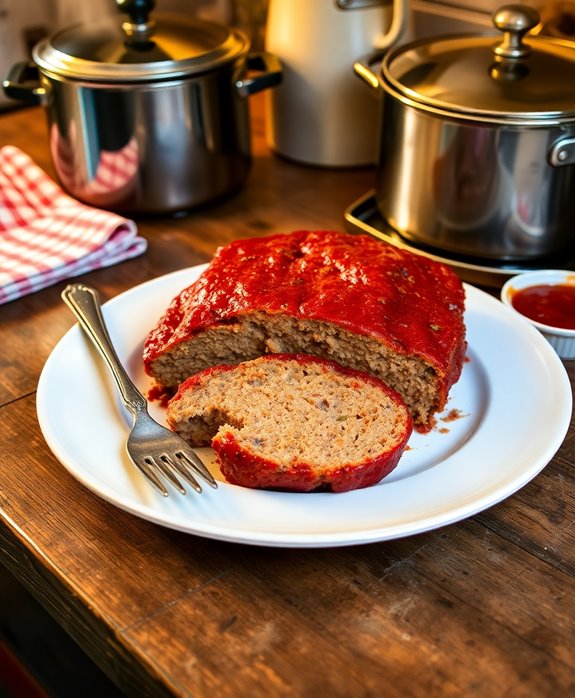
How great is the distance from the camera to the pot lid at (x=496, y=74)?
1.45 meters

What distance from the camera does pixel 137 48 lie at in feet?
5.80

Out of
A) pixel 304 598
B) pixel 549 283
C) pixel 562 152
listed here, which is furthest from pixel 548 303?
pixel 304 598

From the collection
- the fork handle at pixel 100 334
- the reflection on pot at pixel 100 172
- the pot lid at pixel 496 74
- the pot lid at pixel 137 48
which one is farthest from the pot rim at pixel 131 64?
the fork handle at pixel 100 334

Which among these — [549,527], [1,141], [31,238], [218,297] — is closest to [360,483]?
[549,527]

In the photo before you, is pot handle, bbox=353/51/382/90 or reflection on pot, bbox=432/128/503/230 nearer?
reflection on pot, bbox=432/128/503/230

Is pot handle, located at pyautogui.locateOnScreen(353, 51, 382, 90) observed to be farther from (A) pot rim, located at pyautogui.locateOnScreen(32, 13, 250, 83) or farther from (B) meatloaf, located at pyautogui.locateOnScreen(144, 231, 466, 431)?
(B) meatloaf, located at pyautogui.locateOnScreen(144, 231, 466, 431)

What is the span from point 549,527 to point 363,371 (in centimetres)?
35

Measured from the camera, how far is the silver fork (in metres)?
1.09

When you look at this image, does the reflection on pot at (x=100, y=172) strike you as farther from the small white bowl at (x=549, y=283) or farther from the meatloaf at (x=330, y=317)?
the small white bowl at (x=549, y=283)

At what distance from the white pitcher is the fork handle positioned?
0.83 meters

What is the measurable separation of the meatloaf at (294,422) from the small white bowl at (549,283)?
0.36 meters

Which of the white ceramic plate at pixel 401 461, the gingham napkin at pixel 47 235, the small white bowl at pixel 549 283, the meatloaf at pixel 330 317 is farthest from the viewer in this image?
the gingham napkin at pixel 47 235

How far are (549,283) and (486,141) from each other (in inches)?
11.3

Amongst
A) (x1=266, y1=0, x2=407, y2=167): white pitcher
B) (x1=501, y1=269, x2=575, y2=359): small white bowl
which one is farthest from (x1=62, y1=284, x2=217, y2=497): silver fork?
(x1=266, y1=0, x2=407, y2=167): white pitcher
